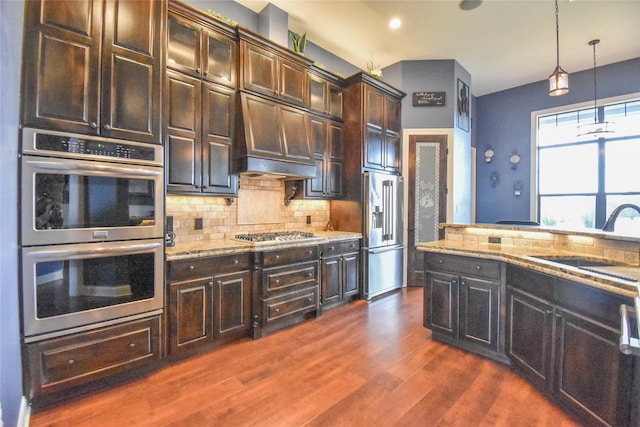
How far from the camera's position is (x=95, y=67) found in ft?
6.42

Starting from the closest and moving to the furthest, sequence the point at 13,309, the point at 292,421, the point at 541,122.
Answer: the point at 13,309 < the point at 292,421 < the point at 541,122

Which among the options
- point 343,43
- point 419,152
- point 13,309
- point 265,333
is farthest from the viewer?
point 419,152

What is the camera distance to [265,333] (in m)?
2.90

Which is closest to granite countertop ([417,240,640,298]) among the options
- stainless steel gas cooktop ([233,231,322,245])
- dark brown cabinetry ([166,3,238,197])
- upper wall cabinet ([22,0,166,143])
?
stainless steel gas cooktop ([233,231,322,245])

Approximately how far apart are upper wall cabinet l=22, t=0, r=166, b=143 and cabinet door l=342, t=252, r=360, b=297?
2524 mm

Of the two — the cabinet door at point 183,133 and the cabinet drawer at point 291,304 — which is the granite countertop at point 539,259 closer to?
the cabinet drawer at point 291,304

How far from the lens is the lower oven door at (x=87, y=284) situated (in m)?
1.74

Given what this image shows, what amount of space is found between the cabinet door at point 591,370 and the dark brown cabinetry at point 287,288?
2.16 m

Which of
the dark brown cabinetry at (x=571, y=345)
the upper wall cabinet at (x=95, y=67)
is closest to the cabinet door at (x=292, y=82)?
the upper wall cabinet at (x=95, y=67)

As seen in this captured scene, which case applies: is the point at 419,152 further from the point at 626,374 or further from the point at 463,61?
the point at 626,374

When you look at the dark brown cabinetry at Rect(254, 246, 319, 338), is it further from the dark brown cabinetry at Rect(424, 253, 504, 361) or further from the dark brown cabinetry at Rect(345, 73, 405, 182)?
the dark brown cabinetry at Rect(345, 73, 405, 182)

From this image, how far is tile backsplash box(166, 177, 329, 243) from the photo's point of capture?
291cm

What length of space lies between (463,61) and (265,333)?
5069 millimetres

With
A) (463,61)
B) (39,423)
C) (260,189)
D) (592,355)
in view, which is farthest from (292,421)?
(463,61)
